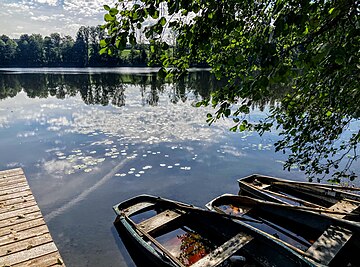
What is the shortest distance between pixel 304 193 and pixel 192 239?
3.60m

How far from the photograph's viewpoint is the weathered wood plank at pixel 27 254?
402cm

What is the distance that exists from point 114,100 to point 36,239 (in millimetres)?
19952

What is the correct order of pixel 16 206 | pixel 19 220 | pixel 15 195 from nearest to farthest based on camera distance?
pixel 19 220
pixel 16 206
pixel 15 195

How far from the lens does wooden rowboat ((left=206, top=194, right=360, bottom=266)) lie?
4367mm

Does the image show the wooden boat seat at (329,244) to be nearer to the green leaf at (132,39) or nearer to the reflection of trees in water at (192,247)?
the reflection of trees in water at (192,247)

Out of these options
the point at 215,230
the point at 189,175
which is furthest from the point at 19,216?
the point at 189,175

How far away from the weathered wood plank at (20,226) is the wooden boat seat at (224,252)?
122 inches

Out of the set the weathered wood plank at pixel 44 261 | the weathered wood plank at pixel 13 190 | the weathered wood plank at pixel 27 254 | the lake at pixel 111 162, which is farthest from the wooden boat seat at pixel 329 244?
the weathered wood plank at pixel 13 190

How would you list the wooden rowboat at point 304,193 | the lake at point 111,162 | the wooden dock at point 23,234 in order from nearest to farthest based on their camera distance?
1. the wooden dock at point 23,234
2. the wooden rowboat at point 304,193
3. the lake at point 111,162

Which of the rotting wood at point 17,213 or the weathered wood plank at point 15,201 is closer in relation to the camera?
the rotting wood at point 17,213

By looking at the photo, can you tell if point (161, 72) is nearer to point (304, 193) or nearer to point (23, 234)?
point (23, 234)

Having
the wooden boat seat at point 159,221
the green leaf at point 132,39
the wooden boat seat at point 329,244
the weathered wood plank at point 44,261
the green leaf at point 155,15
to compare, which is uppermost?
the green leaf at point 155,15

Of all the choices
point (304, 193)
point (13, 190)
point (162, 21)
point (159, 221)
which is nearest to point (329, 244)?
point (304, 193)

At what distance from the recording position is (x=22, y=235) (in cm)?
468
